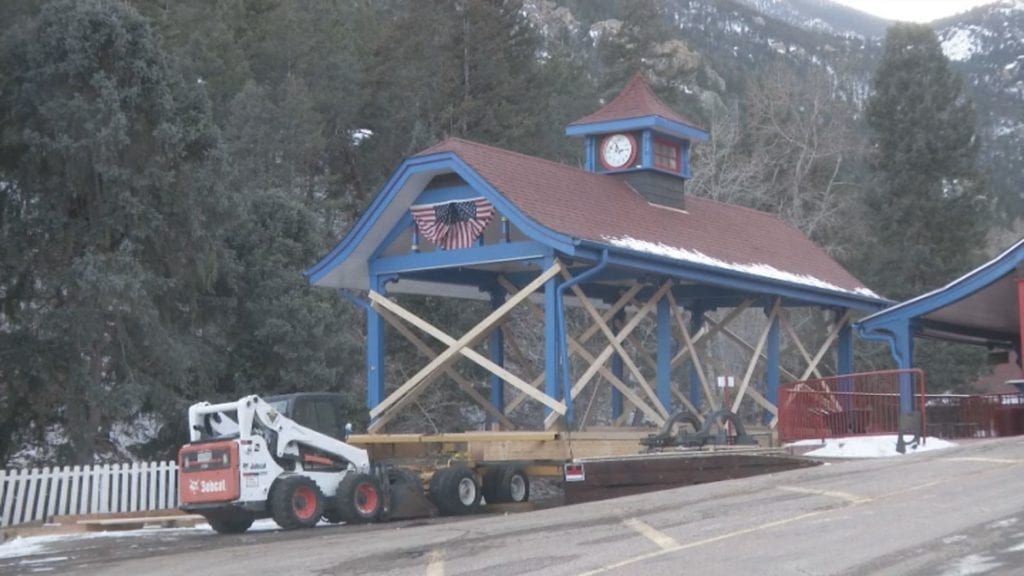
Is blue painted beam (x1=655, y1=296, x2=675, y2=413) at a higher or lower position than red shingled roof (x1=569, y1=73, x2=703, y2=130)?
lower

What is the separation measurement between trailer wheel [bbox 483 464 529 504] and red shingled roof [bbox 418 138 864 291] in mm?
4411

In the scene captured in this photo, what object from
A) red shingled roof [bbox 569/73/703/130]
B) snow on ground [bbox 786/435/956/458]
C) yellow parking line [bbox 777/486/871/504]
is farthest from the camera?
red shingled roof [bbox 569/73/703/130]

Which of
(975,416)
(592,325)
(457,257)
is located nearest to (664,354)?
(592,325)

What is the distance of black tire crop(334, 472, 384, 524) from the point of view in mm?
20219

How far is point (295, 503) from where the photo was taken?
19.5m

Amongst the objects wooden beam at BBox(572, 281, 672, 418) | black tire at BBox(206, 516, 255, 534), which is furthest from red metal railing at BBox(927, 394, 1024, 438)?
black tire at BBox(206, 516, 255, 534)

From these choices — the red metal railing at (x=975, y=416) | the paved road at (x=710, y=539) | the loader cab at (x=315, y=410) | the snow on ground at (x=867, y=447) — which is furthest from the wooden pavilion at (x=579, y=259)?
the paved road at (x=710, y=539)

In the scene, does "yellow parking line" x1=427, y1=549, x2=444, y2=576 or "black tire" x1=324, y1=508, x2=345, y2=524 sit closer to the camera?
"yellow parking line" x1=427, y1=549, x2=444, y2=576

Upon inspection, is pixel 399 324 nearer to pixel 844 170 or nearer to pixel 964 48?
pixel 844 170

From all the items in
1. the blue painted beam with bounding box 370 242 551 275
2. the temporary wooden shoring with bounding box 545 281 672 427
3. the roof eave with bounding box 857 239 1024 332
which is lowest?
the temporary wooden shoring with bounding box 545 281 672 427

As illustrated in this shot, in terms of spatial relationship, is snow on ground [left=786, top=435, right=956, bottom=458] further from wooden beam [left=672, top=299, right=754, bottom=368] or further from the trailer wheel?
wooden beam [left=672, top=299, right=754, bottom=368]

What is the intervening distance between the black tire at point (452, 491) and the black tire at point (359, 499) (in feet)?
3.57

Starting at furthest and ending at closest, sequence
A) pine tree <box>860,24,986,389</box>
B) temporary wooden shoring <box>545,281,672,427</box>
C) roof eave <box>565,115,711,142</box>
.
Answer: pine tree <box>860,24,986,389</box>
roof eave <box>565,115,711,142</box>
temporary wooden shoring <box>545,281,672,427</box>

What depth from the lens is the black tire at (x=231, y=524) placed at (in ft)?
66.4
